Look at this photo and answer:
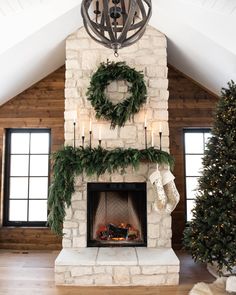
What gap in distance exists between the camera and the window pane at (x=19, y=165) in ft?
15.4

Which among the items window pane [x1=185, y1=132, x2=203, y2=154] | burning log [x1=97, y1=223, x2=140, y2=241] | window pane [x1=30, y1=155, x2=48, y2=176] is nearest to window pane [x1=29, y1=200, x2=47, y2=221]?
window pane [x1=30, y1=155, x2=48, y2=176]

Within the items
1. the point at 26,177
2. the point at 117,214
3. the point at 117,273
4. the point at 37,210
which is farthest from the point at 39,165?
the point at 117,273

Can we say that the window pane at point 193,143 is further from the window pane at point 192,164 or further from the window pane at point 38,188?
the window pane at point 38,188

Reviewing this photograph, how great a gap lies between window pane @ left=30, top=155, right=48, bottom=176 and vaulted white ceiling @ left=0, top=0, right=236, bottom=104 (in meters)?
1.25

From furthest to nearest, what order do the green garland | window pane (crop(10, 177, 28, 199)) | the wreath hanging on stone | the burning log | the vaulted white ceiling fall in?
window pane (crop(10, 177, 28, 199)) < the burning log < the wreath hanging on stone < the green garland < the vaulted white ceiling

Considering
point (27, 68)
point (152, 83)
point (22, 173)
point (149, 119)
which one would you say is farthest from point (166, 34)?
point (22, 173)

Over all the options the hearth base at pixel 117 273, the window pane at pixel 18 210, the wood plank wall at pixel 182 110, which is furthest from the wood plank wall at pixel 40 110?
the wood plank wall at pixel 182 110

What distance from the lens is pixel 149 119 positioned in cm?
377

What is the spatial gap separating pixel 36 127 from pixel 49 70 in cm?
101

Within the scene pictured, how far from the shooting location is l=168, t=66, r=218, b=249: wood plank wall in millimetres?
4562

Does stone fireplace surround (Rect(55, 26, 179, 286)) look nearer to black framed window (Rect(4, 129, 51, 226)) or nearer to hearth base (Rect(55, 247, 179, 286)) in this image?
hearth base (Rect(55, 247, 179, 286))

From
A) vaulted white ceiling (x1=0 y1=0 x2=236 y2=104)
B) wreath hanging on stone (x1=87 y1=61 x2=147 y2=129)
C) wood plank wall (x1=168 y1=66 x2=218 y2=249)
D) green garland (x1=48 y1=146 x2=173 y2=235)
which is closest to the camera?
vaulted white ceiling (x1=0 y1=0 x2=236 y2=104)

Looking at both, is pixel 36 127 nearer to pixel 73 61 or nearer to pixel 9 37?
pixel 73 61

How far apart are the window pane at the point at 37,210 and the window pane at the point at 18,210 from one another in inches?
4.1
